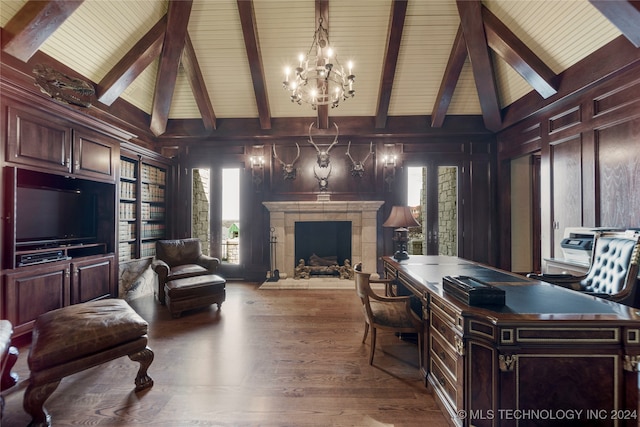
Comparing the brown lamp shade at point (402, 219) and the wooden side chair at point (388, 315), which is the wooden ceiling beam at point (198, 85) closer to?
the brown lamp shade at point (402, 219)

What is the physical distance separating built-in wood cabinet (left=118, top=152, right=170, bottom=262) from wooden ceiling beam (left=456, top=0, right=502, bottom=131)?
18.6ft

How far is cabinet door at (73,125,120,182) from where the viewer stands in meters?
3.16

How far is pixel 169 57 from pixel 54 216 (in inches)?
111

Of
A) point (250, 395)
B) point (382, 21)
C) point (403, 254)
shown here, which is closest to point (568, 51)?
point (382, 21)

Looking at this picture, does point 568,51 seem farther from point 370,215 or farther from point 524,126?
point 370,215

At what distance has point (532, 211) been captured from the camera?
17.0ft

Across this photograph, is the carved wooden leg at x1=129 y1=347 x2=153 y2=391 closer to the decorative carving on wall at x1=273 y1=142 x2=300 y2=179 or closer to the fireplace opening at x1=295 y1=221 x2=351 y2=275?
the fireplace opening at x1=295 y1=221 x2=351 y2=275

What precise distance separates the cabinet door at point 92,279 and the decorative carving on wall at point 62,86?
6.90ft

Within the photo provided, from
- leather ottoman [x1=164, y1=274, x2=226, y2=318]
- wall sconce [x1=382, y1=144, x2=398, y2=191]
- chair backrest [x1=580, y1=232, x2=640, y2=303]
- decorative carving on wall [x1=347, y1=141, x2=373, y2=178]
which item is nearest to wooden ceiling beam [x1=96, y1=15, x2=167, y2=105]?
leather ottoman [x1=164, y1=274, x2=226, y2=318]

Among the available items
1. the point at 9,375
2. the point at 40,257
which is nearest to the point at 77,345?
the point at 9,375

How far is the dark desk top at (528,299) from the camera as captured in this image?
138cm

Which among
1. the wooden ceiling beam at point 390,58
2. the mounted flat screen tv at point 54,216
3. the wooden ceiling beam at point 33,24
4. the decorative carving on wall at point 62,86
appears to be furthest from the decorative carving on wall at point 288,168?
the wooden ceiling beam at point 33,24

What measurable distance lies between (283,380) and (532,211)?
5.80 metres

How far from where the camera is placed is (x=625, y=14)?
2.48 metres
